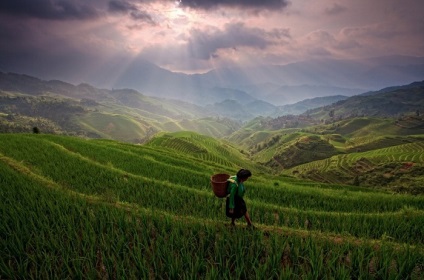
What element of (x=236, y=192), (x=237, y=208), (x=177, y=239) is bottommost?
(x=177, y=239)

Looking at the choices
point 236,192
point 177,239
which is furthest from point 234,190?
point 177,239

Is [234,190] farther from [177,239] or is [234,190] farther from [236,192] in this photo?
[177,239]

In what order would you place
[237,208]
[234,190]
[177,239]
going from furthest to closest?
1. [237,208]
2. [234,190]
3. [177,239]

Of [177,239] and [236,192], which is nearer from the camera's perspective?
[177,239]

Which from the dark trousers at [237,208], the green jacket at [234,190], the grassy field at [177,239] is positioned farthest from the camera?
the dark trousers at [237,208]

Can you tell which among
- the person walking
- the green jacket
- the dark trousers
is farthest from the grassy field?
the green jacket

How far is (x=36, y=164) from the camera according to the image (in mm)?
19578

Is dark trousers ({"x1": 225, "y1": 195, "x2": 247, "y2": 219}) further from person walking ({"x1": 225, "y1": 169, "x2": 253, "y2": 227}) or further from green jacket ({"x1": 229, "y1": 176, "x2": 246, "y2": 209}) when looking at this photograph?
green jacket ({"x1": 229, "y1": 176, "x2": 246, "y2": 209})

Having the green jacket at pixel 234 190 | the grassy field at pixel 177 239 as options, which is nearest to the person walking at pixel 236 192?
the green jacket at pixel 234 190

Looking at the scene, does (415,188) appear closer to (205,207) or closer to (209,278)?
(205,207)

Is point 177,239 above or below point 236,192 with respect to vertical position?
below

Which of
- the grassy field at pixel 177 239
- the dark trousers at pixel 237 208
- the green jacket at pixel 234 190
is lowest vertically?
the grassy field at pixel 177 239

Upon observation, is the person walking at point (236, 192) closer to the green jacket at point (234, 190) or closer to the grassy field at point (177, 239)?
the green jacket at point (234, 190)

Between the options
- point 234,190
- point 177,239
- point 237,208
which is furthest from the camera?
point 237,208
